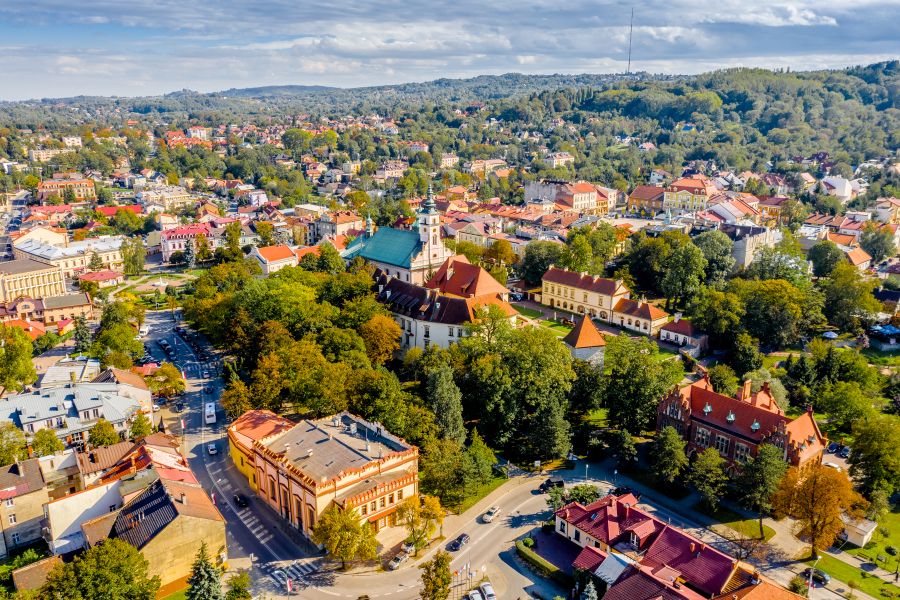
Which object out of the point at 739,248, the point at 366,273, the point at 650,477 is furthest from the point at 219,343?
the point at 739,248

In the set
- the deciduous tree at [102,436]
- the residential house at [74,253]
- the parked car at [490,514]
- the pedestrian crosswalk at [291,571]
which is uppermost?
the residential house at [74,253]

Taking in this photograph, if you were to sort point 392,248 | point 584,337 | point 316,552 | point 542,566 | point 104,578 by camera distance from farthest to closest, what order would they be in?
1. point 392,248
2. point 584,337
3. point 316,552
4. point 542,566
5. point 104,578

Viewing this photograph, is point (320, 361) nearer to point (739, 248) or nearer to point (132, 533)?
point (132, 533)

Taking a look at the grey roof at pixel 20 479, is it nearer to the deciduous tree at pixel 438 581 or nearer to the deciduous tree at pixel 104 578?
the deciduous tree at pixel 104 578

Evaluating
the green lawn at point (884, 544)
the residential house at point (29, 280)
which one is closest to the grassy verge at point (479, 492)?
the green lawn at point (884, 544)

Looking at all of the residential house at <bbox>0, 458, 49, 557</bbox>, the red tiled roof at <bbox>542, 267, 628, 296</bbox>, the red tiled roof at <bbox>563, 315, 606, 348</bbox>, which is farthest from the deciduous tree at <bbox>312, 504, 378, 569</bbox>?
the red tiled roof at <bbox>542, 267, 628, 296</bbox>

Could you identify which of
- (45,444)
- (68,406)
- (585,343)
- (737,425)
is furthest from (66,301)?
(737,425)

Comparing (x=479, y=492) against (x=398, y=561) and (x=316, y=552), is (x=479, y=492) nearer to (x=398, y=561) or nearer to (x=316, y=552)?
(x=398, y=561)
